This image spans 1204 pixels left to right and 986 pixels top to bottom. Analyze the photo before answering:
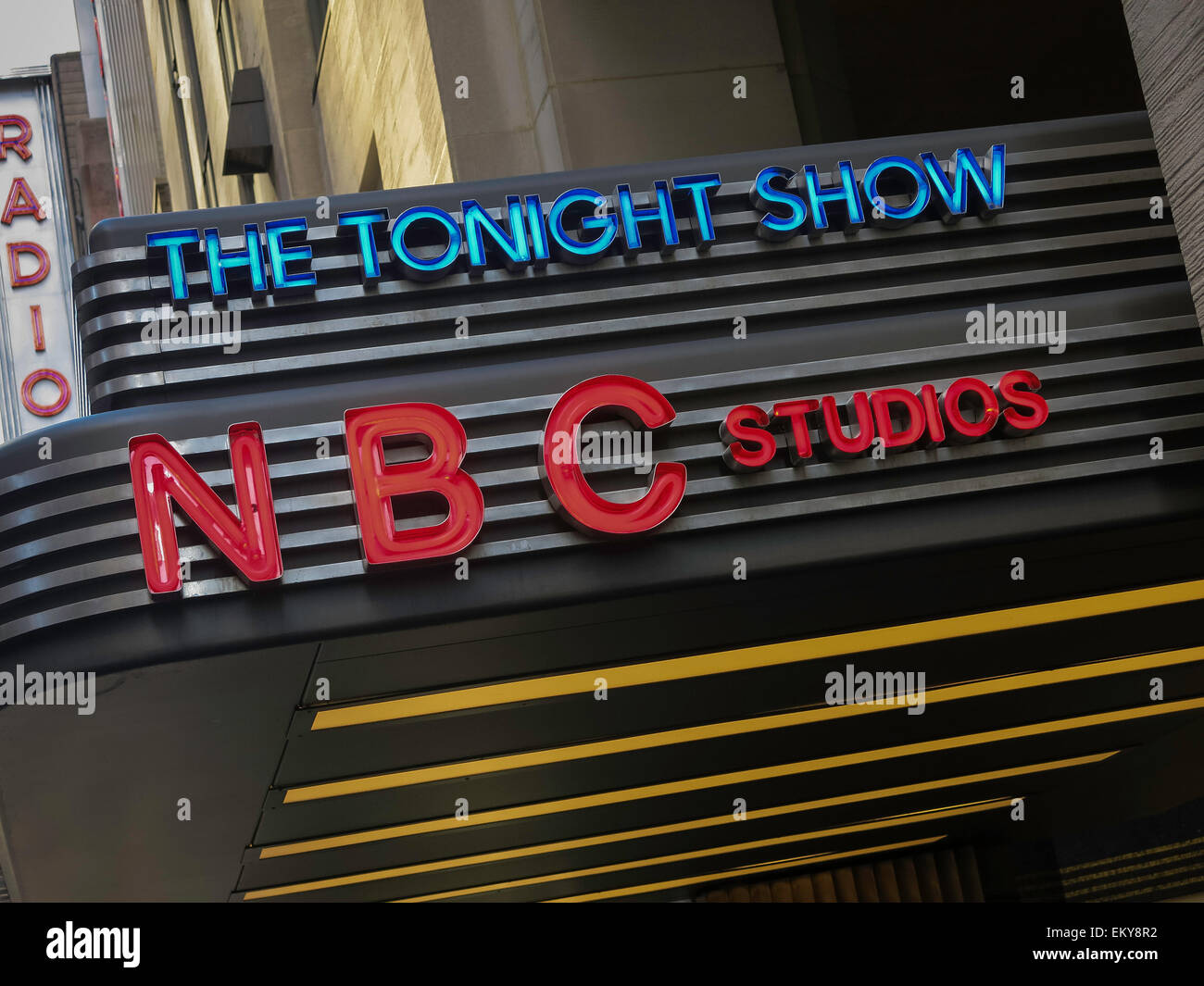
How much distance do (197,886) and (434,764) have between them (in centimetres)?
199

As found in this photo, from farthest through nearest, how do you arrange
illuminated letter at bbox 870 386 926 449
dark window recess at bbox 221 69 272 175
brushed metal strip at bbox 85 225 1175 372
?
dark window recess at bbox 221 69 272 175 < brushed metal strip at bbox 85 225 1175 372 < illuminated letter at bbox 870 386 926 449

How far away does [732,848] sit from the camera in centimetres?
1235

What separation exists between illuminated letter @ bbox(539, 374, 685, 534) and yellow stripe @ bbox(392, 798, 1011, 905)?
257 inches

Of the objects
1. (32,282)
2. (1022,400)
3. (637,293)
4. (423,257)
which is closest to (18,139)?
(32,282)

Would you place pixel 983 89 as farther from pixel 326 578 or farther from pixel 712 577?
pixel 326 578

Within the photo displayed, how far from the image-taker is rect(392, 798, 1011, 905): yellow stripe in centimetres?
1159

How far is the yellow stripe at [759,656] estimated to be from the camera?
6.86m

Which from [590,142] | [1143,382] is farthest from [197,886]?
[1143,382]

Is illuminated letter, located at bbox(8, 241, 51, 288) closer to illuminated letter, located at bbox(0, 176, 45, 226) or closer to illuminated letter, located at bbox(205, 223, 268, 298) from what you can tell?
illuminated letter, located at bbox(0, 176, 45, 226)

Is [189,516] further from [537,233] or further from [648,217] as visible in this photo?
[648,217]

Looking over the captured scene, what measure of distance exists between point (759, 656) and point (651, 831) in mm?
4169

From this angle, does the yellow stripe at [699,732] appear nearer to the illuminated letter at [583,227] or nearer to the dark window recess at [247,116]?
the illuminated letter at [583,227]

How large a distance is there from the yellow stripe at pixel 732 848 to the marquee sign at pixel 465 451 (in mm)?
6548

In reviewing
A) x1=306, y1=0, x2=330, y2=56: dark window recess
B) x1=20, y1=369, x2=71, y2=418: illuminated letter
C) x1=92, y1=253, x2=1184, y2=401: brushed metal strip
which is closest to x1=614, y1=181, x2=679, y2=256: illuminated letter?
x1=92, y1=253, x2=1184, y2=401: brushed metal strip
